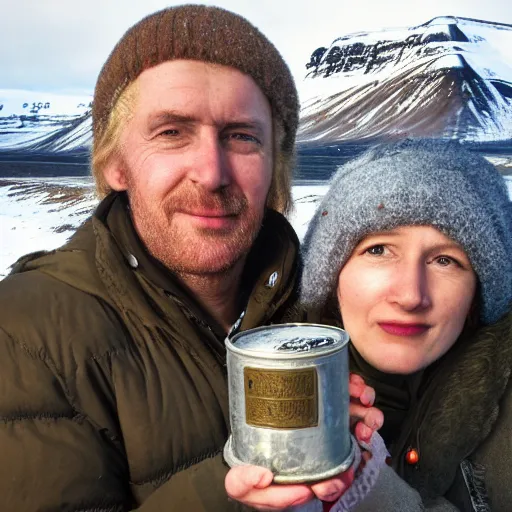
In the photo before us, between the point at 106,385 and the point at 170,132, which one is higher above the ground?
the point at 170,132

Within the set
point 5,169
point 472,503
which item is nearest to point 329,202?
point 472,503

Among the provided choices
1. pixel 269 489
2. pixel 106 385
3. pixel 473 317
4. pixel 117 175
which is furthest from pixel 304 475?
pixel 117 175

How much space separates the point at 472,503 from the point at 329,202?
0.95m

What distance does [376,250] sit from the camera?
1430 mm

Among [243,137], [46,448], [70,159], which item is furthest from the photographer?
[70,159]

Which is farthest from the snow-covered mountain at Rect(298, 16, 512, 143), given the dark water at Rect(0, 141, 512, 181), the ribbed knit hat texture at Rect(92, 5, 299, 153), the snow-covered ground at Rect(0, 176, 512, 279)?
the ribbed knit hat texture at Rect(92, 5, 299, 153)

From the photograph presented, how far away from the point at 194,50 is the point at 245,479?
1144 millimetres

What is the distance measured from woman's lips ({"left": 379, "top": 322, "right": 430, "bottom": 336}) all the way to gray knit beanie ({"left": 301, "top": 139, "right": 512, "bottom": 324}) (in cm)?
22

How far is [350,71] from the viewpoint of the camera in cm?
775

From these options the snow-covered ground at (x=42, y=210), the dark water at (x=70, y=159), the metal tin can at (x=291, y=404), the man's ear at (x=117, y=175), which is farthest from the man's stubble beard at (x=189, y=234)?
the dark water at (x=70, y=159)

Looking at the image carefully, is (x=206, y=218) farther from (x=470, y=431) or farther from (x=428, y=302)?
(x=470, y=431)

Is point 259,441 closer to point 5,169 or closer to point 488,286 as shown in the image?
point 488,286

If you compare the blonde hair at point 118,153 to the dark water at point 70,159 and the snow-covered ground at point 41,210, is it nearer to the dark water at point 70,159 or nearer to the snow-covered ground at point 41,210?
the snow-covered ground at point 41,210

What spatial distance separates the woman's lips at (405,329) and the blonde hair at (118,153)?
28.8 inches
